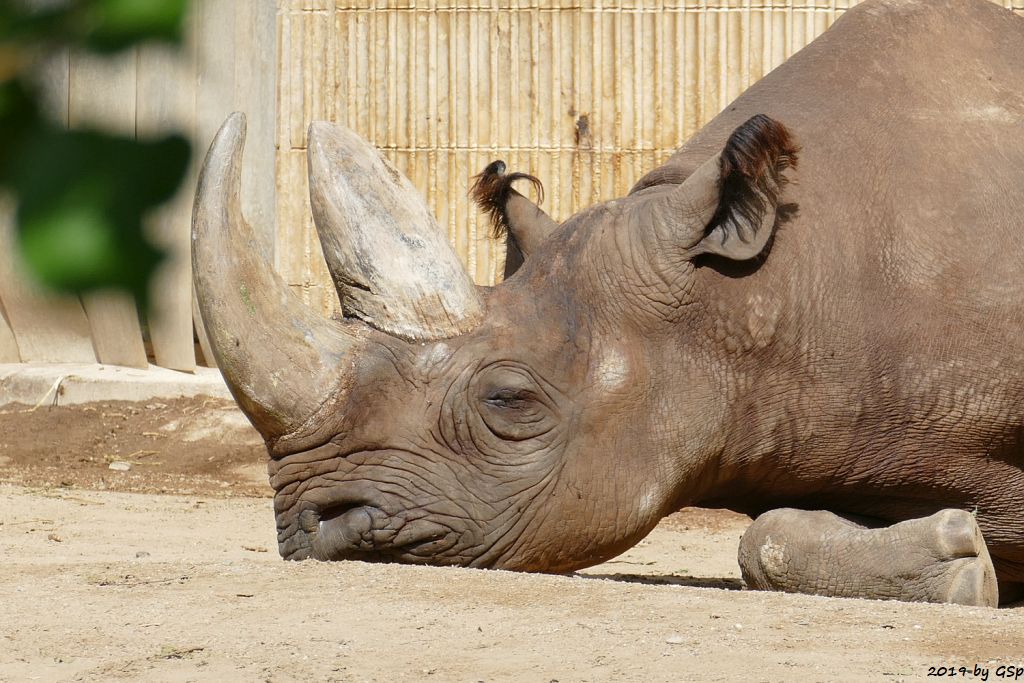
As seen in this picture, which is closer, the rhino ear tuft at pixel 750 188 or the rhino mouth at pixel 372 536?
the rhino mouth at pixel 372 536

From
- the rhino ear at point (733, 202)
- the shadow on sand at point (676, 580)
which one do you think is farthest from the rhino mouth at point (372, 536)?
the shadow on sand at point (676, 580)

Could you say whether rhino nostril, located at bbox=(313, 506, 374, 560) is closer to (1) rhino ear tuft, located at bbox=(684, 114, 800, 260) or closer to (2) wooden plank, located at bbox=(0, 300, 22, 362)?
(1) rhino ear tuft, located at bbox=(684, 114, 800, 260)

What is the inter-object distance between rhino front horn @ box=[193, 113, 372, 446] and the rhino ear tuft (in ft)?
3.46

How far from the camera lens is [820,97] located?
4594mm

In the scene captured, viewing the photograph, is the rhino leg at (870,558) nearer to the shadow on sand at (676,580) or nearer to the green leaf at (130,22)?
the shadow on sand at (676,580)

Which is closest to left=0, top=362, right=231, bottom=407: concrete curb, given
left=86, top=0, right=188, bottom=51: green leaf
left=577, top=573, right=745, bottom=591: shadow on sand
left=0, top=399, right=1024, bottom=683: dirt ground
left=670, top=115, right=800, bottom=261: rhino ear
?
left=577, top=573, right=745, bottom=591: shadow on sand

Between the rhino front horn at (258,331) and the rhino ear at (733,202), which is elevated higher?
the rhino ear at (733,202)

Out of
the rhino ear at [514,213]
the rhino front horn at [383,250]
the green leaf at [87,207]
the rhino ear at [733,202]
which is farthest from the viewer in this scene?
the rhino ear at [514,213]

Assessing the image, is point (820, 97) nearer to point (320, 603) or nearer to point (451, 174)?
point (320, 603)

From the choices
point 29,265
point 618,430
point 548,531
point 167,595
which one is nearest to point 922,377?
point 618,430

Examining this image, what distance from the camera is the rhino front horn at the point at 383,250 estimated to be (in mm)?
3895

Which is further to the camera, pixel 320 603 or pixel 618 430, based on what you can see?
pixel 618 430

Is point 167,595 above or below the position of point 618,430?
below

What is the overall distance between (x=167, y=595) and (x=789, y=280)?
1891mm
